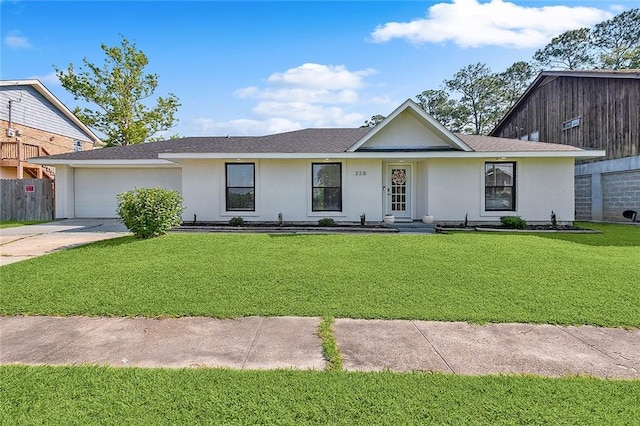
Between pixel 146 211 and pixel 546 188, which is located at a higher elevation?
pixel 546 188

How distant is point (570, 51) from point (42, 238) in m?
41.9

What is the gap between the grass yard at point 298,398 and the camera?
7.32 feet


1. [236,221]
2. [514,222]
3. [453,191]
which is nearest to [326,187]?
[236,221]

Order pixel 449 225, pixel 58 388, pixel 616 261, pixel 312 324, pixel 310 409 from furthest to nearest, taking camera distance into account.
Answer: pixel 449 225 < pixel 616 261 < pixel 312 324 < pixel 58 388 < pixel 310 409

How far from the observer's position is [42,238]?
10.2 m

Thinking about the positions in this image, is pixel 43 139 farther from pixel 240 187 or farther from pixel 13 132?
pixel 240 187

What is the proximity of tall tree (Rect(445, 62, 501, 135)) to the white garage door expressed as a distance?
117 ft

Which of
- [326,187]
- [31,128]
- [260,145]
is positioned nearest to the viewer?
[326,187]

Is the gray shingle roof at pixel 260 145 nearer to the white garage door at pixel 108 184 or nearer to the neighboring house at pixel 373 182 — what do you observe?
the neighboring house at pixel 373 182

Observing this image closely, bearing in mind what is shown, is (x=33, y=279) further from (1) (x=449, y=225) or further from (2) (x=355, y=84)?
(2) (x=355, y=84)

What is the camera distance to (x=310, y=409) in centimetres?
232

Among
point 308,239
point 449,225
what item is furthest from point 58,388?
point 449,225

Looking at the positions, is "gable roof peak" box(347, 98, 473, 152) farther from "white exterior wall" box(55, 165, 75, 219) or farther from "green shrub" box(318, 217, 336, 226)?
"white exterior wall" box(55, 165, 75, 219)

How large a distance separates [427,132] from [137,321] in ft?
37.7
